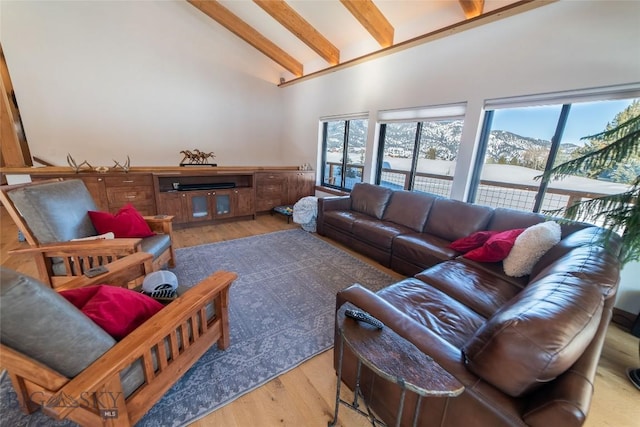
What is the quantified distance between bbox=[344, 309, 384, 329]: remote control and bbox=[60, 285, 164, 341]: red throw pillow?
0.94 metres

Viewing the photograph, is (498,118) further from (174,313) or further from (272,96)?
(272,96)

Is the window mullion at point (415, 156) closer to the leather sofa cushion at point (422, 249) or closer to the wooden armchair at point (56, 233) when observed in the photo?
the leather sofa cushion at point (422, 249)

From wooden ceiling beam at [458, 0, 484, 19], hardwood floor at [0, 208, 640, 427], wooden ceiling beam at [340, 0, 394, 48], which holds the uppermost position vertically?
wooden ceiling beam at [340, 0, 394, 48]

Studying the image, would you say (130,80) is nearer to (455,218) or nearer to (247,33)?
(247,33)

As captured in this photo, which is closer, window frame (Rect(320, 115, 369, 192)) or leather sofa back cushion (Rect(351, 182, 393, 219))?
leather sofa back cushion (Rect(351, 182, 393, 219))

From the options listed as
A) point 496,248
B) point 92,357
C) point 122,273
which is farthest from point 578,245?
point 122,273

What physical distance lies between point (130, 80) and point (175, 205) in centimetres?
255

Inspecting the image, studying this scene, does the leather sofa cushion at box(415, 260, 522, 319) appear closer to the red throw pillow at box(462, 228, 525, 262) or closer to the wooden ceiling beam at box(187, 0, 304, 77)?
the red throw pillow at box(462, 228, 525, 262)

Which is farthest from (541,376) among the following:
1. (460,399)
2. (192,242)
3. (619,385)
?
(192,242)

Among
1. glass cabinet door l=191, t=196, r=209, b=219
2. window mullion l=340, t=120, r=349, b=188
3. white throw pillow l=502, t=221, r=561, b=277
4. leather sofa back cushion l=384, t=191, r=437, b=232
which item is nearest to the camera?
white throw pillow l=502, t=221, r=561, b=277

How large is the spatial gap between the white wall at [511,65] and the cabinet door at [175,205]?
2.95 meters

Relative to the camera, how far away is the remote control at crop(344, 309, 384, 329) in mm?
1113

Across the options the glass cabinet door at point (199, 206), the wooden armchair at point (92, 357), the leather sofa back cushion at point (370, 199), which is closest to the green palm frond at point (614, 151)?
the leather sofa back cushion at point (370, 199)

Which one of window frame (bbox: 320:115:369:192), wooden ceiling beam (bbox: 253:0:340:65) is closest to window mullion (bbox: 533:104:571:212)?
window frame (bbox: 320:115:369:192)
